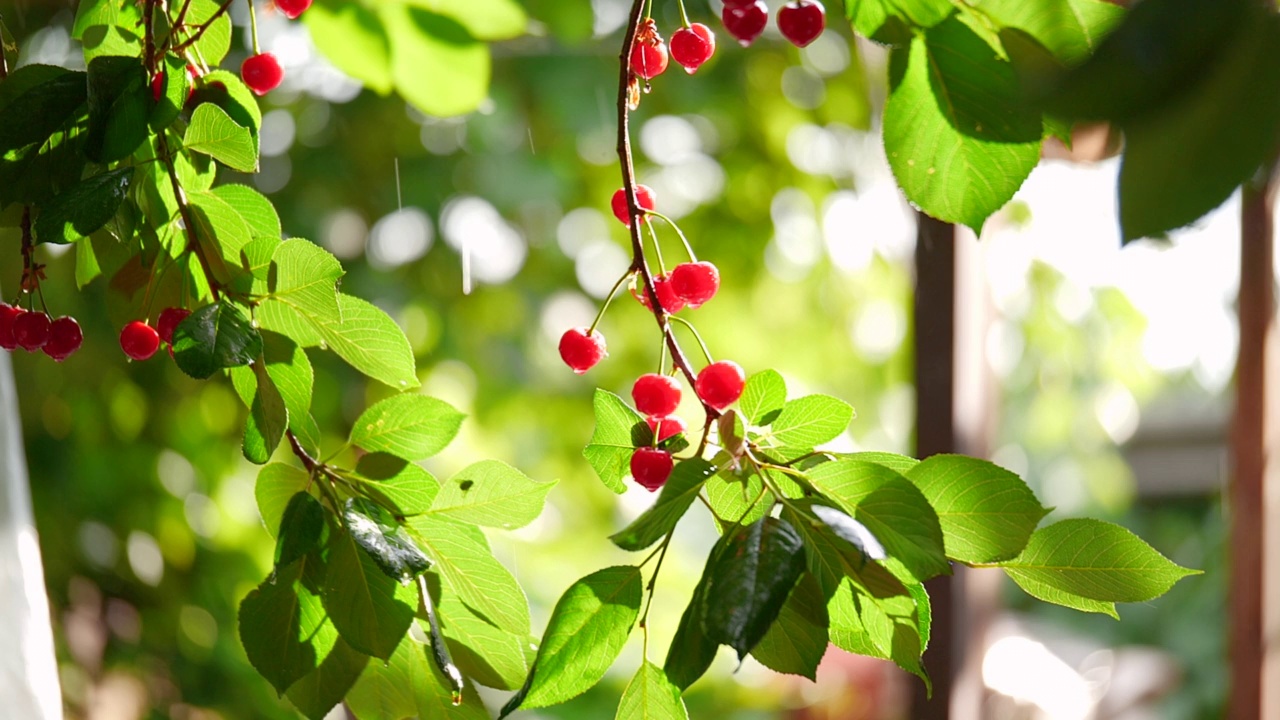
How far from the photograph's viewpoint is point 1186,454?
2.78m

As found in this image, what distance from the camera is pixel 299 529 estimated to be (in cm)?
25

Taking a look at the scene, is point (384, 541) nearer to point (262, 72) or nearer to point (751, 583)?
point (751, 583)

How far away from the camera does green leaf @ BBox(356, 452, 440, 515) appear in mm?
276

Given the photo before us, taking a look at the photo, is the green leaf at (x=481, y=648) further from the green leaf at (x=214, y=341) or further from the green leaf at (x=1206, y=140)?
the green leaf at (x=1206, y=140)

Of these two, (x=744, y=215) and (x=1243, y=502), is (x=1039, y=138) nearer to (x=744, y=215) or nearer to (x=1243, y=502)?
(x=1243, y=502)

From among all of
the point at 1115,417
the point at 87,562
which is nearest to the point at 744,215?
the point at 87,562

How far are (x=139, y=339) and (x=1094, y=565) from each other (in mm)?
234

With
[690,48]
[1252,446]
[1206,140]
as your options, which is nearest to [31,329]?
[690,48]

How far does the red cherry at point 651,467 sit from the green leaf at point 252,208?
112 mm

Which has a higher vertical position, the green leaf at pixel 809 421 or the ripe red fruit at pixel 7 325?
the green leaf at pixel 809 421

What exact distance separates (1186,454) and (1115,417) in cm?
46

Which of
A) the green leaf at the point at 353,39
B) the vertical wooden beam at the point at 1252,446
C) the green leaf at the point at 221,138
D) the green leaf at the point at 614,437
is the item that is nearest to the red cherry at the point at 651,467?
the green leaf at the point at 614,437

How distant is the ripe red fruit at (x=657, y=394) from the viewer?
0.28 meters

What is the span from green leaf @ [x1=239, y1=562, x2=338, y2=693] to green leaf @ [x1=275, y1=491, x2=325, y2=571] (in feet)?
0.05
